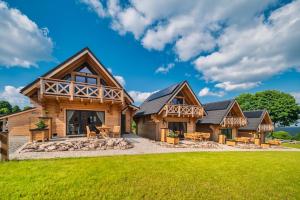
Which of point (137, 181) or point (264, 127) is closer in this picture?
point (137, 181)

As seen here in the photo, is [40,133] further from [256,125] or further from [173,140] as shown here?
[256,125]

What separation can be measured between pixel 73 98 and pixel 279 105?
3960cm

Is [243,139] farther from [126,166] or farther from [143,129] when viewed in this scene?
[126,166]

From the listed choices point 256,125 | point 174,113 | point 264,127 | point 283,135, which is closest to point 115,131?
point 174,113

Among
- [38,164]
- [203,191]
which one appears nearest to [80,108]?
[38,164]

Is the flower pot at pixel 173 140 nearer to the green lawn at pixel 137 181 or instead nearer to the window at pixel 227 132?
the green lawn at pixel 137 181

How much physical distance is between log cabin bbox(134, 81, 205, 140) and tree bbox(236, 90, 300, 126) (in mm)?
27102

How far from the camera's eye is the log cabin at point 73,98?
11062 millimetres

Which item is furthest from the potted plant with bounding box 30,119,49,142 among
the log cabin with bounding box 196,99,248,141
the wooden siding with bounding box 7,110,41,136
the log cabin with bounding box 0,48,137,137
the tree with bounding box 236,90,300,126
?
the tree with bounding box 236,90,300,126

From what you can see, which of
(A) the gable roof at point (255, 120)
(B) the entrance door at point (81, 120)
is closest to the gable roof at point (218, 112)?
(A) the gable roof at point (255, 120)

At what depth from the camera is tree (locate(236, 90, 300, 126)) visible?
32875 mm

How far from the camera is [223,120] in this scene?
58.4 ft

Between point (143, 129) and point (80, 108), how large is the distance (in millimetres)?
8462

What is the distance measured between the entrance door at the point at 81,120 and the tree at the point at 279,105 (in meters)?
37.0
